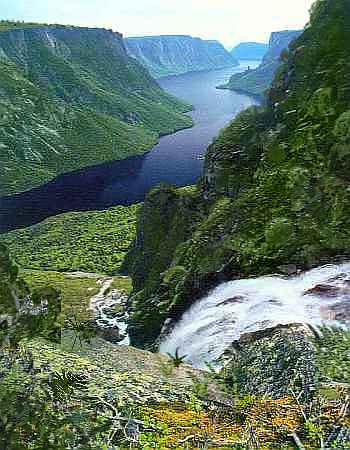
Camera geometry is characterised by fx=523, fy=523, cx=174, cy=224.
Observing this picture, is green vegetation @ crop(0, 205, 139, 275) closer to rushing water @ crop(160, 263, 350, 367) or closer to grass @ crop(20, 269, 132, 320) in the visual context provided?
grass @ crop(20, 269, 132, 320)

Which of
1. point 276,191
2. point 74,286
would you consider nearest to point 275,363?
point 276,191

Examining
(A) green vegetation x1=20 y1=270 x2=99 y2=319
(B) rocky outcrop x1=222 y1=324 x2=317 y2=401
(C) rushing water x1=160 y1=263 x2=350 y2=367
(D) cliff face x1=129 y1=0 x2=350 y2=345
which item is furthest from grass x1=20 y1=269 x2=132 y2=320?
(B) rocky outcrop x1=222 y1=324 x2=317 y2=401

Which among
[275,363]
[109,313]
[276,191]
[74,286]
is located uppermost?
[276,191]

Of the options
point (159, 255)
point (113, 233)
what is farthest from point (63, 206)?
point (159, 255)

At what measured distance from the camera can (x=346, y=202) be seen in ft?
133

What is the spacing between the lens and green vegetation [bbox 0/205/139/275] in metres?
120

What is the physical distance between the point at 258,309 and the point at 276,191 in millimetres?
16186

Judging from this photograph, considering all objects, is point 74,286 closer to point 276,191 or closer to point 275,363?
point 276,191

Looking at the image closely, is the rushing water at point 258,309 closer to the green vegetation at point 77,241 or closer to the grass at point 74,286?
the grass at point 74,286

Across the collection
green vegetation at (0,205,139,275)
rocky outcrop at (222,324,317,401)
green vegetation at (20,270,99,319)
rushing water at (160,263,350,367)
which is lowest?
green vegetation at (0,205,139,275)

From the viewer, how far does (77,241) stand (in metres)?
138

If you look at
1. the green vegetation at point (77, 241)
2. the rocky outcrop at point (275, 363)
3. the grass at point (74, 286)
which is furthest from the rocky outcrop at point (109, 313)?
the rocky outcrop at point (275, 363)

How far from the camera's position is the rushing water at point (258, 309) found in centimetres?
3128

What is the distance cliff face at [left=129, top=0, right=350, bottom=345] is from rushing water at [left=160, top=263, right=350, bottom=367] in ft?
6.38
